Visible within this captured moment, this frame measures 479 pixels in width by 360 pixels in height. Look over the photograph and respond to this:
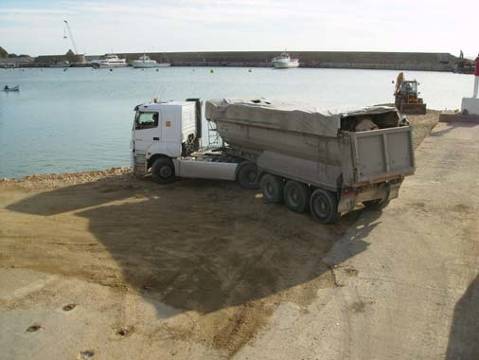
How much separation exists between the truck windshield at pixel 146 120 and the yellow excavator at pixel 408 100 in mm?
27248

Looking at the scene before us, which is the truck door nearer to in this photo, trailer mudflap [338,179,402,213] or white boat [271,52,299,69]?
trailer mudflap [338,179,402,213]

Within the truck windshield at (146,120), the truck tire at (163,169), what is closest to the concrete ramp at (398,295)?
the truck tire at (163,169)

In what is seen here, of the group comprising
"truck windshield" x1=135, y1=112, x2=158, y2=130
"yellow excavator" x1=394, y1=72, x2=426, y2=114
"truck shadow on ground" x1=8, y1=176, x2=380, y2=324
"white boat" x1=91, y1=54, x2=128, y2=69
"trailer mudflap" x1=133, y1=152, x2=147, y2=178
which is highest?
"white boat" x1=91, y1=54, x2=128, y2=69

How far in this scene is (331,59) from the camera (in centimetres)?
16738

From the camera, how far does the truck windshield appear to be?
1689cm

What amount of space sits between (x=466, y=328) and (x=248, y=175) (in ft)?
30.1

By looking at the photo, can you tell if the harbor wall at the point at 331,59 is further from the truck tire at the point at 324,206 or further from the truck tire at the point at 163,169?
the truck tire at the point at 324,206

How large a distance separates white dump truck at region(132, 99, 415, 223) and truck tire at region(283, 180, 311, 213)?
0.03 metres

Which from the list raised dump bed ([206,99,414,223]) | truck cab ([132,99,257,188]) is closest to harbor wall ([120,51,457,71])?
truck cab ([132,99,257,188])

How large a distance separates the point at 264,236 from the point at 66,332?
5347mm

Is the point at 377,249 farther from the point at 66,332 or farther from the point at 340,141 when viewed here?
the point at 66,332

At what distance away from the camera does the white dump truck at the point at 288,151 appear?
38.2ft

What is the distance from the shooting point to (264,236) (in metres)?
11.8

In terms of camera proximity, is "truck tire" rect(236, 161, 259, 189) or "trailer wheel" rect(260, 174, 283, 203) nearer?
"trailer wheel" rect(260, 174, 283, 203)
